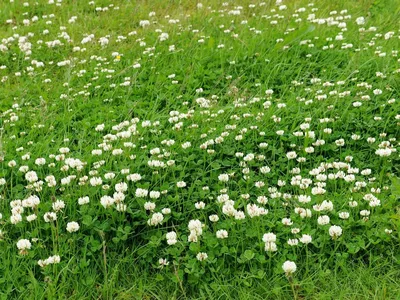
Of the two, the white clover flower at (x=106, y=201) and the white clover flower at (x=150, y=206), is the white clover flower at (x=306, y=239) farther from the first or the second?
the white clover flower at (x=106, y=201)

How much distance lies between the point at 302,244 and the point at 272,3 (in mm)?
5171

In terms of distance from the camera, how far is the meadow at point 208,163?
9.73 feet

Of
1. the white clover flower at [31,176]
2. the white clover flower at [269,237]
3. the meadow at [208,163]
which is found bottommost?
the meadow at [208,163]

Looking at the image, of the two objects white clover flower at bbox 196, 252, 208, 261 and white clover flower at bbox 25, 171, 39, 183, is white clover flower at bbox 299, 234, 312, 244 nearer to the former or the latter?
white clover flower at bbox 196, 252, 208, 261

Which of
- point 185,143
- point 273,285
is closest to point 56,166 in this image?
point 185,143

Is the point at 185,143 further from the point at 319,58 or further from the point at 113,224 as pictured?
the point at 319,58

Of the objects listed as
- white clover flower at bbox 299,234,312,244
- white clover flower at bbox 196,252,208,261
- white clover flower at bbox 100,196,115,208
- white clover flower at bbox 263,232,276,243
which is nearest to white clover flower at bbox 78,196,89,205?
white clover flower at bbox 100,196,115,208

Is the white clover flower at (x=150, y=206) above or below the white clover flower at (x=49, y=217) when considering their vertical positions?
below

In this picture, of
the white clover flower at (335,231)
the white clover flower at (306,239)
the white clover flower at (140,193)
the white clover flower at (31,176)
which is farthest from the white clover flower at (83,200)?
the white clover flower at (335,231)

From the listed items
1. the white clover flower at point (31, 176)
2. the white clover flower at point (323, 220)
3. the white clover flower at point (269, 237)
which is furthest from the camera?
the white clover flower at point (31, 176)

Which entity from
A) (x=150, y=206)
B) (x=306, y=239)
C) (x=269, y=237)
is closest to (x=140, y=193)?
(x=150, y=206)

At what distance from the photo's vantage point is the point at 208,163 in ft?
12.6

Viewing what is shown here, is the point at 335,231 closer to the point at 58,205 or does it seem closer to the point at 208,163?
the point at 208,163

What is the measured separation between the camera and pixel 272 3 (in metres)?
7.36
